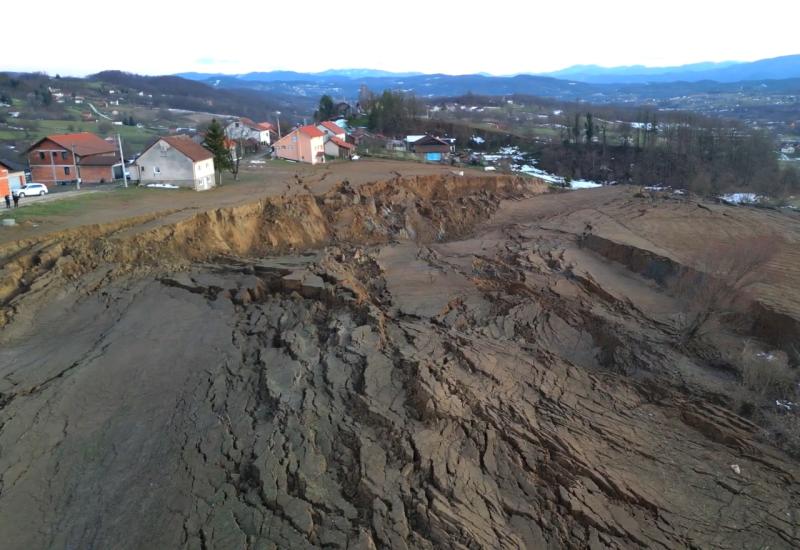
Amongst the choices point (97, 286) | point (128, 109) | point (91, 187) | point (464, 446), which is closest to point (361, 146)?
point (91, 187)

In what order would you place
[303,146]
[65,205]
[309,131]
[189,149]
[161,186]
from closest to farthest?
[65,205] → [161,186] → [189,149] → [309,131] → [303,146]

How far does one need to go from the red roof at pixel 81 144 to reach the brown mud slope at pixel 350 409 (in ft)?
41.4

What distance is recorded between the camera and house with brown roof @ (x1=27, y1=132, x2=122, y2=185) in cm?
2844

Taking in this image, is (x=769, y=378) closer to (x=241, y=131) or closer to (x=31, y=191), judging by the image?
(x=31, y=191)

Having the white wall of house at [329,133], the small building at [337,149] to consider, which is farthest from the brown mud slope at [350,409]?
the white wall of house at [329,133]

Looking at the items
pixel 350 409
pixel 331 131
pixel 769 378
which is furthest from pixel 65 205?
pixel 331 131

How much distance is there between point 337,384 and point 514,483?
14.8ft

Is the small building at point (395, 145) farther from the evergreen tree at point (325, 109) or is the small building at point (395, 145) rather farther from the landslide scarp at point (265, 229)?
the landslide scarp at point (265, 229)

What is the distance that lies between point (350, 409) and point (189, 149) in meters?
19.3

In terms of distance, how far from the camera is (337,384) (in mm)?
12883

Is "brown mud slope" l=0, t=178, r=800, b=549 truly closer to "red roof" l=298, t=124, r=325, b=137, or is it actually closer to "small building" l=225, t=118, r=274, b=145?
"red roof" l=298, t=124, r=325, b=137

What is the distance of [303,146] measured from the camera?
38.2 meters

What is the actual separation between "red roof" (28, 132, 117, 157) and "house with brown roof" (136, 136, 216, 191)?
513 cm

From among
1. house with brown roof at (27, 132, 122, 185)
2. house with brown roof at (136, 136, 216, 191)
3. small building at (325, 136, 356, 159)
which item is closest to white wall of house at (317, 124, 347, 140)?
small building at (325, 136, 356, 159)
